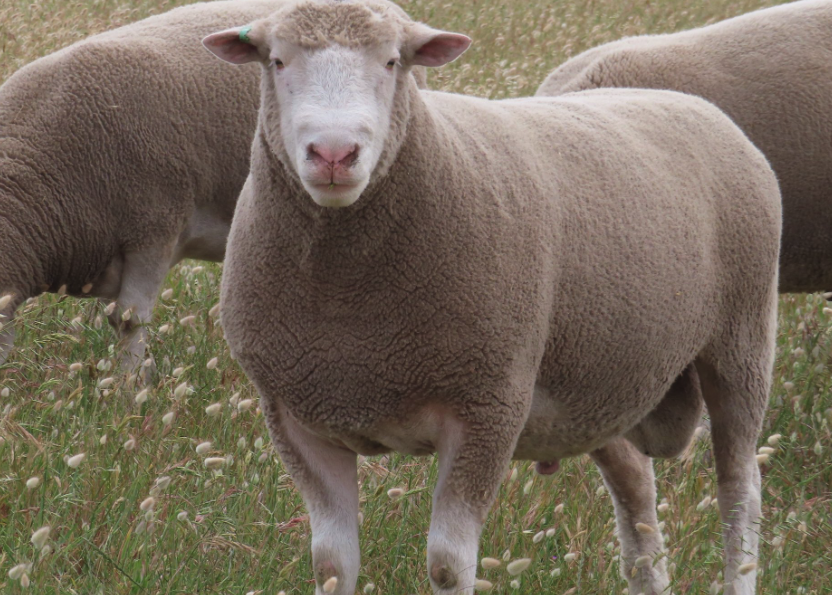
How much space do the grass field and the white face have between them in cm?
97

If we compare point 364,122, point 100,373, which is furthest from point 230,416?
point 364,122

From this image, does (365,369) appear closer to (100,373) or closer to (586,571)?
(586,571)

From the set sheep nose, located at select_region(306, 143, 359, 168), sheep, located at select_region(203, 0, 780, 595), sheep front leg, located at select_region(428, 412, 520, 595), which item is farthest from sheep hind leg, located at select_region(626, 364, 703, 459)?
sheep nose, located at select_region(306, 143, 359, 168)

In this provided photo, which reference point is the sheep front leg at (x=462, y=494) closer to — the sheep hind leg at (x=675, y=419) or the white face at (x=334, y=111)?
the white face at (x=334, y=111)

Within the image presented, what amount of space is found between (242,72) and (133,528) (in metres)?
2.67

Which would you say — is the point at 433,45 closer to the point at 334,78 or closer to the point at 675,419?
the point at 334,78

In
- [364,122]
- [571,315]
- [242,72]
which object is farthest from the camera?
[242,72]

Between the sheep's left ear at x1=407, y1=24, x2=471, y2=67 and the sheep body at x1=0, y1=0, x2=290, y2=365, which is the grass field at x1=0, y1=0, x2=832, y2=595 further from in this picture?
the sheep's left ear at x1=407, y1=24, x2=471, y2=67

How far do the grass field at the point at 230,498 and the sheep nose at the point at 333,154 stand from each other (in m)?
1.01

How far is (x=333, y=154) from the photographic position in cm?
247

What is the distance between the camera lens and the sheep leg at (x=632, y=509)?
12.8ft

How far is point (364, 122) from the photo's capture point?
2.55 m

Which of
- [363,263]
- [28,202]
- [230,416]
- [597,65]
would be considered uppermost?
[363,263]

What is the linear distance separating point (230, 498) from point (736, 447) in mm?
1571
